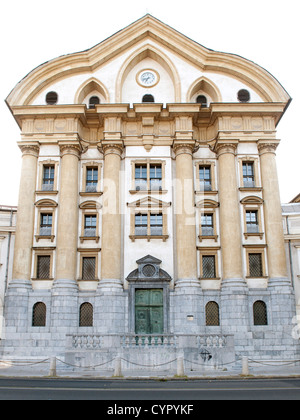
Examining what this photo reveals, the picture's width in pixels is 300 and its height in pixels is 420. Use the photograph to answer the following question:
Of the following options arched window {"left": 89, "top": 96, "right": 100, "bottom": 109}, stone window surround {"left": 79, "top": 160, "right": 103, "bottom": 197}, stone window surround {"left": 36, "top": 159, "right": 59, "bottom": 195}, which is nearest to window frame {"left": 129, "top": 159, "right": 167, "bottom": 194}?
stone window surround {"left": 79, "top": 160, "right": 103, "bottom": 197}

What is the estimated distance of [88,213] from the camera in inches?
1305

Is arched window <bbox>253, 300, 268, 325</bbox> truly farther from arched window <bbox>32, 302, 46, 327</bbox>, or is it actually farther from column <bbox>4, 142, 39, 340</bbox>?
column <bbox>4, 142, 39, 340</bbox>

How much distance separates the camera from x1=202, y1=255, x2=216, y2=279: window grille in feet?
105

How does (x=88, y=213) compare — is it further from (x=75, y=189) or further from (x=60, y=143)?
(x=60, y=143)

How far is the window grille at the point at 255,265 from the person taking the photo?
104 ft

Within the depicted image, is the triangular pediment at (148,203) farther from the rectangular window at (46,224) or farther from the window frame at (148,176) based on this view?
the rectangular window at (46,224)

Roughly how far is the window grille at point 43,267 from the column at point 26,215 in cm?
73

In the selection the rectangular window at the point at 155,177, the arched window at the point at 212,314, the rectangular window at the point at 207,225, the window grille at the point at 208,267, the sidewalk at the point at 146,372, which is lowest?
the sidewalk at the point at 146,372

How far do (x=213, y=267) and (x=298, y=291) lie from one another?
6.60 metres

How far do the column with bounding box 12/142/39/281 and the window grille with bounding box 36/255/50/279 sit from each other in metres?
0.73

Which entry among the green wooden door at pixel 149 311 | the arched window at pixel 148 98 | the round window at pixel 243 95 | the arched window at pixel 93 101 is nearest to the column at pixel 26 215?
the arched window at pixel 93 101

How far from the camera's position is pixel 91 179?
113ft
